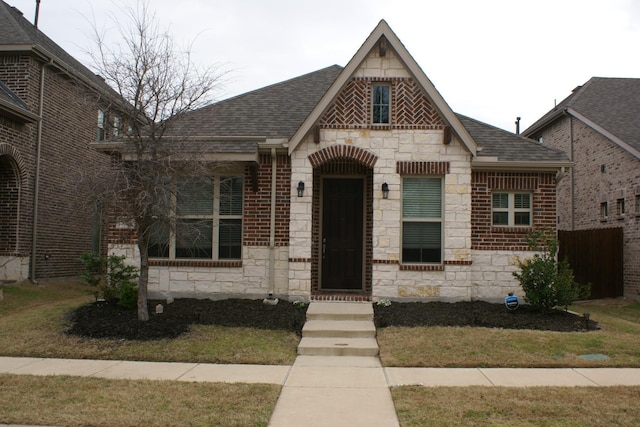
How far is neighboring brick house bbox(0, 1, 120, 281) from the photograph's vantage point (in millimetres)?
14727

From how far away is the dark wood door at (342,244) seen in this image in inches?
483

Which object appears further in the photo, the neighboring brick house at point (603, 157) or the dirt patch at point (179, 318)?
the neighboring brick house at point (603, 157)

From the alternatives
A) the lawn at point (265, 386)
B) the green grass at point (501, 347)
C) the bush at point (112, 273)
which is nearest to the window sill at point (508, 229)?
the lawn at point (265, 386)

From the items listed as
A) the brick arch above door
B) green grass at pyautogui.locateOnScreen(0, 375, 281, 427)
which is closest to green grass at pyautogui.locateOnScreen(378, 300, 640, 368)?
green grass at pyautogui.locateOnScreen(0, 375, 281, 427)

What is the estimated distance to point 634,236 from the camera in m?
16.1

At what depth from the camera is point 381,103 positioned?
1141 centimetres

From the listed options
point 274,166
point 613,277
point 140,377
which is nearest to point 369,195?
point 274,166

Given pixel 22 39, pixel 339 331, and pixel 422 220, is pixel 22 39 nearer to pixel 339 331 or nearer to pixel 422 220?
pixel 422 220

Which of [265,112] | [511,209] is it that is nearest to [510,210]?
[511,209]

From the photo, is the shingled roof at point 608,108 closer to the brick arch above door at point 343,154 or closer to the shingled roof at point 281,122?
the shingled roof at point 281,122

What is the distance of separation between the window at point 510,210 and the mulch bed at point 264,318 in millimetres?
1985

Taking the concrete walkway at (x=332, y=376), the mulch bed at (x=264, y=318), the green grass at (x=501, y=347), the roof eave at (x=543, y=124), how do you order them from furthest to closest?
the roof eave at (x=543, y=124), the mulch bed at (x=264, y=318), the green grass at (x=501, y=347), the concrete walkway at (x=332, y=376)

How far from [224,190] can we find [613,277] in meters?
11.9

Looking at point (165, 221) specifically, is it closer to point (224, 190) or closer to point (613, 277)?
point (224, 190)
